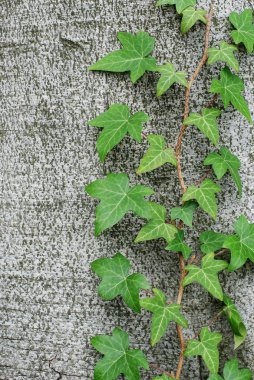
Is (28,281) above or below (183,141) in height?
below

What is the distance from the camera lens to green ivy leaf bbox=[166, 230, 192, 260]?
4.32ft

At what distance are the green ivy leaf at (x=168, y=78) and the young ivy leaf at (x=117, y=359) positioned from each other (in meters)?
0.67

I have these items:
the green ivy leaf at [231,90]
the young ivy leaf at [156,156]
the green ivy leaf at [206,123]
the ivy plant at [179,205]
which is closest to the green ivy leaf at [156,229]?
the ivy plant at [179,205]

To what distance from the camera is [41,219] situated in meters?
1.43

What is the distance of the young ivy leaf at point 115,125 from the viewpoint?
51.0 inches

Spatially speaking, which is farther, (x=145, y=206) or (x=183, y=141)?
(x=183, y=141)

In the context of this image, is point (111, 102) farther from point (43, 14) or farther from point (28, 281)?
point (28, 281)

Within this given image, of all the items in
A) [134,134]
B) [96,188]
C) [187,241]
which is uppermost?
[134,134]

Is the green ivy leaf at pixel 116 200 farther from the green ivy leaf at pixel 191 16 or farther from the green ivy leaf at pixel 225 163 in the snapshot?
the green ivy leaf at pixel 191 16

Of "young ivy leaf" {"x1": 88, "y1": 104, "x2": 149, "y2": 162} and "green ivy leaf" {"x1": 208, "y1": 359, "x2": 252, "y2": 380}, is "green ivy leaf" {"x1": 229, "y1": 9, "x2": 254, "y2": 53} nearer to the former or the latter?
"young ivy leaf" {"x1": 88, "y1": 104, "x2": 149, "y2": 162}

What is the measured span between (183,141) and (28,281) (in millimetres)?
608

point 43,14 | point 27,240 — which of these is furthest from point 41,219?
point 43,14

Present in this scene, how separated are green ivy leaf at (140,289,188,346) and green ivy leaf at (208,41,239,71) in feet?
2.08

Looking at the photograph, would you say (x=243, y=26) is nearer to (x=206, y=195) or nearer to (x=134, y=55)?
(x=134, y=55)
